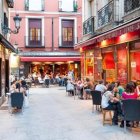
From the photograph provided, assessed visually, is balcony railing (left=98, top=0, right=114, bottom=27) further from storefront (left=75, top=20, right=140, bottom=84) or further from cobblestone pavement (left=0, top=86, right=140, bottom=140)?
cobblestone pavement (left=0, top=86, right=140, bottom=140)

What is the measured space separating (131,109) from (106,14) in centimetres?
940

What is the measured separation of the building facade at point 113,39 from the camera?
585 inches

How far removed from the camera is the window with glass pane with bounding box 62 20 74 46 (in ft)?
124

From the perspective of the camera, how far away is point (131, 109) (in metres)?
10.1

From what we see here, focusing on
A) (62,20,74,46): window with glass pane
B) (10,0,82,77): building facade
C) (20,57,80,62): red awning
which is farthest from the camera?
(62,20,74,46): window with glass pane

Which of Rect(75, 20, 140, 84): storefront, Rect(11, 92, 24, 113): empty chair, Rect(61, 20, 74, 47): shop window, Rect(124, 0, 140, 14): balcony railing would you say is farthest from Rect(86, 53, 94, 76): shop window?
Rect(61, 20, 74, 47): shop window

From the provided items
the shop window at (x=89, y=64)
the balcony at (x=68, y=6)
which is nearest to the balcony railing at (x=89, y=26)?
the shop window at (x=89, y=64)

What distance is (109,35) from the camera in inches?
591

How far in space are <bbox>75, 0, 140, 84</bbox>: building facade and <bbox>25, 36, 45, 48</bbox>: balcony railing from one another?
13201 millimetres

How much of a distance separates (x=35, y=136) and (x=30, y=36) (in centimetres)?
2751

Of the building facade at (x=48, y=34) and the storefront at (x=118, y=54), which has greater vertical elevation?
the building facade at (x=48, y=34)

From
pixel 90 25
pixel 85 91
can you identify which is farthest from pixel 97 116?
pixel 90 25

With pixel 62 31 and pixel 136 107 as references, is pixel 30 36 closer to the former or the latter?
pixel 62 31

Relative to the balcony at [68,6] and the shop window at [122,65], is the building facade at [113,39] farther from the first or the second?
the balcony at [68,6]
